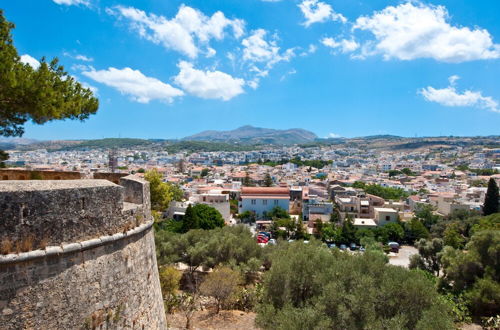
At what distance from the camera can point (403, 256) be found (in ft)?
121

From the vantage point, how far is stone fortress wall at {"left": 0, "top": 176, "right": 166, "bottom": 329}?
15.2ft

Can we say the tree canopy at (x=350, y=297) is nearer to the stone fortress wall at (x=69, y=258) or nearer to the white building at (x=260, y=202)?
the stone fortress wall at (x=69, y=258)

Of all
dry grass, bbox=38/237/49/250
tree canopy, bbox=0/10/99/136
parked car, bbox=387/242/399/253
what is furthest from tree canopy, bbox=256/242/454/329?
parked car, bbox=387/242/399/253

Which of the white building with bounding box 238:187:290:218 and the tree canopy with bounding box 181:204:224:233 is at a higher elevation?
the tree canopy with bounding box 181:204:224:233

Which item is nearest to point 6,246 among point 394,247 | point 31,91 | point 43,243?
point 43,243

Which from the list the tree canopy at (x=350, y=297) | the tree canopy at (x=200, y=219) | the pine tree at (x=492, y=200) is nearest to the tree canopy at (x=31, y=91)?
the tree canopy at (x=350, y=297)

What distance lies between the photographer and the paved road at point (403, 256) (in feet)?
109

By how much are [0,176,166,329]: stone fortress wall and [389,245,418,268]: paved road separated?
100ft

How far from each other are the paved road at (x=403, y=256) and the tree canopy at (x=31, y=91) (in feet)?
101

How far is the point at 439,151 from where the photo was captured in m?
197

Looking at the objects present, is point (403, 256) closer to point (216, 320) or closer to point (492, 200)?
point (492, 200)

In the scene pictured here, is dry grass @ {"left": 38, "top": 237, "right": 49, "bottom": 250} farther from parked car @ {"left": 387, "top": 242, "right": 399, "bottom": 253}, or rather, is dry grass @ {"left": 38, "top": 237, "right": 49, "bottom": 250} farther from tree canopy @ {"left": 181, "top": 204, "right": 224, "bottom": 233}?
parked car @ {"left": 387, "top": 242, "right": 399, "bottom": 253}

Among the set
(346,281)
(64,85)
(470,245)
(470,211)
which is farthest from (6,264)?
(470,211)

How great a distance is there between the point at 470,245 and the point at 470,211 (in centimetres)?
3207
